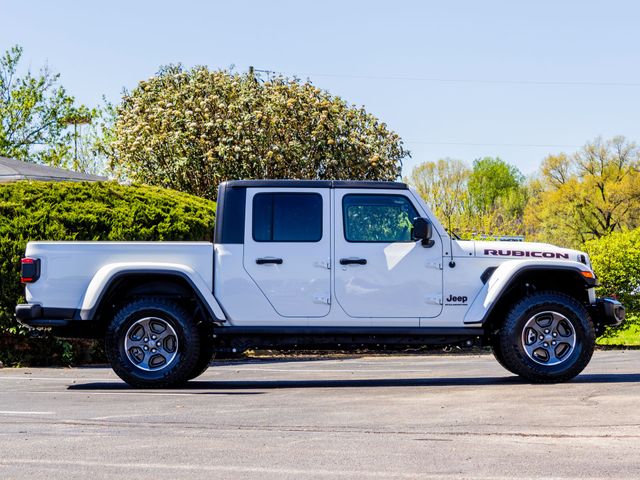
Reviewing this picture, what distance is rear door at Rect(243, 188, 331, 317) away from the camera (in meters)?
10.9

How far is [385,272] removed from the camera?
1089cm

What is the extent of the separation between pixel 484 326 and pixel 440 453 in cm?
471

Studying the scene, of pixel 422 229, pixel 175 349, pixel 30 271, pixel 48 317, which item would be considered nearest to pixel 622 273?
pixel 422 229

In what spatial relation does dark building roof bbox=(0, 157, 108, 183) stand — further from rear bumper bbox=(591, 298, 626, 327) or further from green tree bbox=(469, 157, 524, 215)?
green tree bbox=(469, 157, 524, 215)

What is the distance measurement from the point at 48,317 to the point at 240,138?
58.3 ft

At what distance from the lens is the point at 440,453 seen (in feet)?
21.1

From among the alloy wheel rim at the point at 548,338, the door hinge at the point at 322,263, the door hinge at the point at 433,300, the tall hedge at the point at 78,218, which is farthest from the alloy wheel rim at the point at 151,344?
the tall hedge at the point at 78,218

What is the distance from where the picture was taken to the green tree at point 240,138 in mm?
28312

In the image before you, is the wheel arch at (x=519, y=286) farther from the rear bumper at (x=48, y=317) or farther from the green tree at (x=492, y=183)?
the green tree at (x=492, y=183)

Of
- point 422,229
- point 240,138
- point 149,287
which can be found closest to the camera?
point 422,229

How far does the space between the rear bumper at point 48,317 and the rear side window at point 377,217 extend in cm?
287

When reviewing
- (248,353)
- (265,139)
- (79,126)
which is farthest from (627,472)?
(79,126)

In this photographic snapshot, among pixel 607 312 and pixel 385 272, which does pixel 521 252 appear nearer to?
pixel 607 312

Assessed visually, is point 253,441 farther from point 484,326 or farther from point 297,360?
point 297,360
